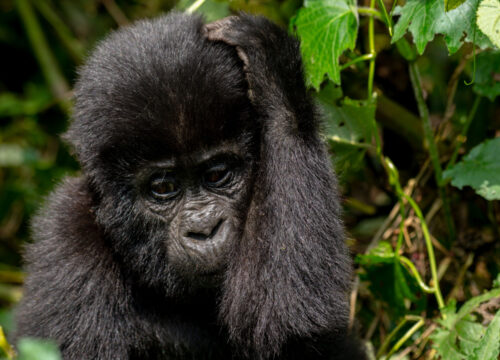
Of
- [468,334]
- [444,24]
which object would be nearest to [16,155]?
[444,24]

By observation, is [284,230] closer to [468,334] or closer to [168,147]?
[168,147]

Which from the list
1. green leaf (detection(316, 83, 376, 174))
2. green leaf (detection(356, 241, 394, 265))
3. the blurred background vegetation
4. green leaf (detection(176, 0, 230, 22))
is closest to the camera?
green leaf (detection(356, 241, 394, 265))

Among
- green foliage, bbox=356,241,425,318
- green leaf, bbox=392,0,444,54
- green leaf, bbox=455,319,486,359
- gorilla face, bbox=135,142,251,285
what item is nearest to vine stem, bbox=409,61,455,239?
green foliage, bbox=356,241,425,318

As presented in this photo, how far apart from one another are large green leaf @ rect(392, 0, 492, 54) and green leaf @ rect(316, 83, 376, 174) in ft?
2.11

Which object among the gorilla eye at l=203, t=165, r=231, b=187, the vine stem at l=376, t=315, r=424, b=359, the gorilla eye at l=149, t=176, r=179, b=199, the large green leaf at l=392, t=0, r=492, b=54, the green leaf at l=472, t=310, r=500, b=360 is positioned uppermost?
the large green leaf at l=392, t=0, r=492, b=54

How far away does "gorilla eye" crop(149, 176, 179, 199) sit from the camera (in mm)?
3396

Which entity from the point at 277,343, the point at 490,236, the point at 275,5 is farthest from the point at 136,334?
the point at 275,5

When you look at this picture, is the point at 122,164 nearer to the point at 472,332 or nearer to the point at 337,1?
the point at 337,1

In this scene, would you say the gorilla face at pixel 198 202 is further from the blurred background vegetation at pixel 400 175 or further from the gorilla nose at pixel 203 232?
the blurred background vegetation at pixel 400 175

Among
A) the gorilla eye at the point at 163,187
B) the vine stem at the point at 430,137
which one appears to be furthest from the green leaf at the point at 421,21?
the gorilla eye at the point at 163,187

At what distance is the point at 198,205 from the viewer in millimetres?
3342

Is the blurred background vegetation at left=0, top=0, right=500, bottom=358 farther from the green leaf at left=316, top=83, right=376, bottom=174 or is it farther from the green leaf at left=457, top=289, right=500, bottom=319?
the green leaf at left=457, top=289, right=500, bottom=319

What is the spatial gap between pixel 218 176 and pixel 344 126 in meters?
0.85

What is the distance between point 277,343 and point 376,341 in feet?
4.73
